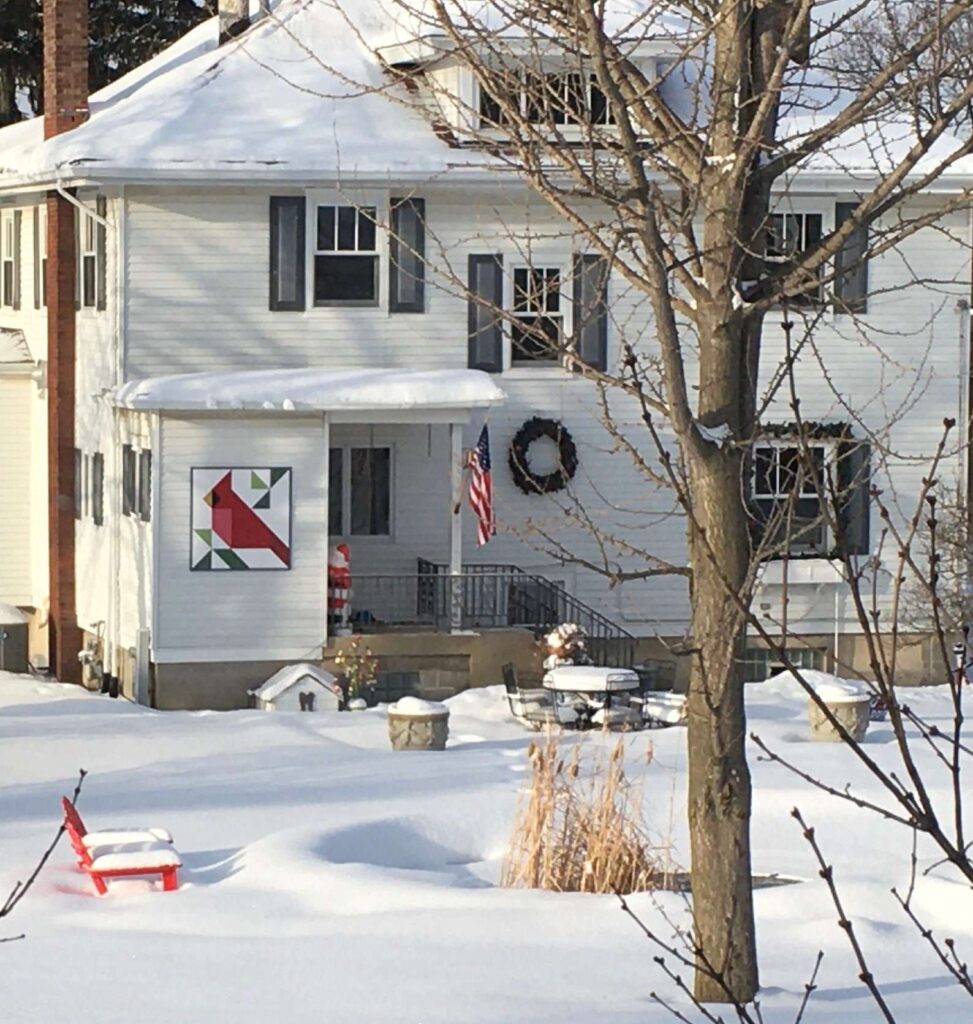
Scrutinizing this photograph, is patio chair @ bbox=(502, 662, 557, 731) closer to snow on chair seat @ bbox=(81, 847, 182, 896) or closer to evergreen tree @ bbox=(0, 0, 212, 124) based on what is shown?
snow on chair seat @ bbox=(81, 847, 182, 896)

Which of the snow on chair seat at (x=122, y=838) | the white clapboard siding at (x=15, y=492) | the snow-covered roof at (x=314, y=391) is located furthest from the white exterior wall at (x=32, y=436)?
the snow on chair seat at (x=122, y=838)

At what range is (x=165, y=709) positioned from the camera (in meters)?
23.2

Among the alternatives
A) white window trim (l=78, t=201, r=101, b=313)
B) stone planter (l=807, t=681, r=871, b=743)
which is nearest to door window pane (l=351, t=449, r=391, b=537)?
white window trim (l=78, t=201, r=101, b=313)

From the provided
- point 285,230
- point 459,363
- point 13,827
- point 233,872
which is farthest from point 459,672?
point 233,872

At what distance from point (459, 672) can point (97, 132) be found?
744 cm

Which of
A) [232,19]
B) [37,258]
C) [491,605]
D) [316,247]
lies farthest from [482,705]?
[232,19]

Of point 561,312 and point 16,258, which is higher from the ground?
point 16,258

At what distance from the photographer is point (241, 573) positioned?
76.2 feet

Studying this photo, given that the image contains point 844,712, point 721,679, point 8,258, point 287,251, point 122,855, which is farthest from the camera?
point 8,258

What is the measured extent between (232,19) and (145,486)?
827 cm

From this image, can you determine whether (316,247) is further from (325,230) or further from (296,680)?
(296,680)

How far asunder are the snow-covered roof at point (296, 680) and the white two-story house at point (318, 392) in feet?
2.04

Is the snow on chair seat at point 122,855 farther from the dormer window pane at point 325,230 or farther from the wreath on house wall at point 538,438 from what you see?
the dormer window pane at point 325,230

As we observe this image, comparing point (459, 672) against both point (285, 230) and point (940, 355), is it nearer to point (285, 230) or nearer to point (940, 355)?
point (285, 230)
